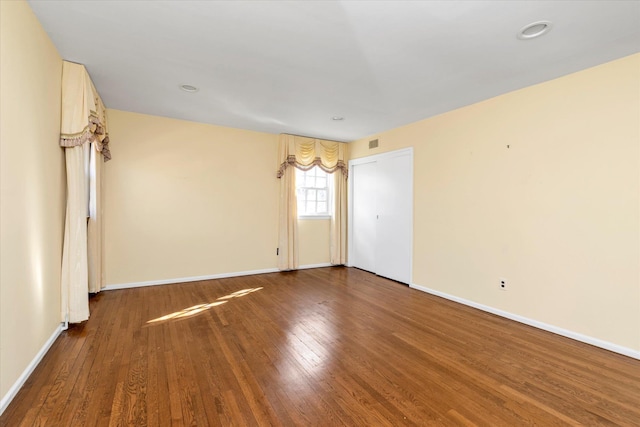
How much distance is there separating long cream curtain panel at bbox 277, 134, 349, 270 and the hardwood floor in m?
1.99

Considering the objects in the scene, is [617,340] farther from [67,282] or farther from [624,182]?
[67,282]

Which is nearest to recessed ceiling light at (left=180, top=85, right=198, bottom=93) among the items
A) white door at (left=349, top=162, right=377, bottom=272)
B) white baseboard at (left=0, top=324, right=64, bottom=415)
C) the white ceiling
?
the white ceiling

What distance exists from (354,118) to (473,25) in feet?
7.56

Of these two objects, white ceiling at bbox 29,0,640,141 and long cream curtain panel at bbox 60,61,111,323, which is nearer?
white ceiling at bbox 29,0,640,141

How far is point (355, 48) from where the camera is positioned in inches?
95.8

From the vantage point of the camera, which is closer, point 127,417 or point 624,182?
point 127,417

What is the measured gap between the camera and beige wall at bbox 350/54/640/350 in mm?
2543

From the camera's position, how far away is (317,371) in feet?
7.16

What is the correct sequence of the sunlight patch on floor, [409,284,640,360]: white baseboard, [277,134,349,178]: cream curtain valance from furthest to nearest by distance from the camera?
1. [277,134,349,178]: cream curtain valance
2. the sunlight patch on floor
3. [409,284,640,360]: white baseboard

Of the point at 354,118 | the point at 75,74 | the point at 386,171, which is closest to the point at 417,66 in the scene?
the point at 354,118

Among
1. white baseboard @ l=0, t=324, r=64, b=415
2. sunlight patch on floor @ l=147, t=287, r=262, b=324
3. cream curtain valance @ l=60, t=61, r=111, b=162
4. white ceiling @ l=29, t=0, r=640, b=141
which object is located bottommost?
sunlight patch on floor @ l=147, t=287, r=262, b=324

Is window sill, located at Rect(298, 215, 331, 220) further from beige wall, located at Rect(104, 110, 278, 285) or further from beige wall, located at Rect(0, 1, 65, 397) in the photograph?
beige wall, located at Rect(0, 1, 65, 397)

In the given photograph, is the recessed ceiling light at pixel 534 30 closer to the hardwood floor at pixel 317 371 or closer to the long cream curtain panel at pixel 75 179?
the hardwood floor at pixel 317 371

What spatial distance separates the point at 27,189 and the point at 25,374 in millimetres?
1277
